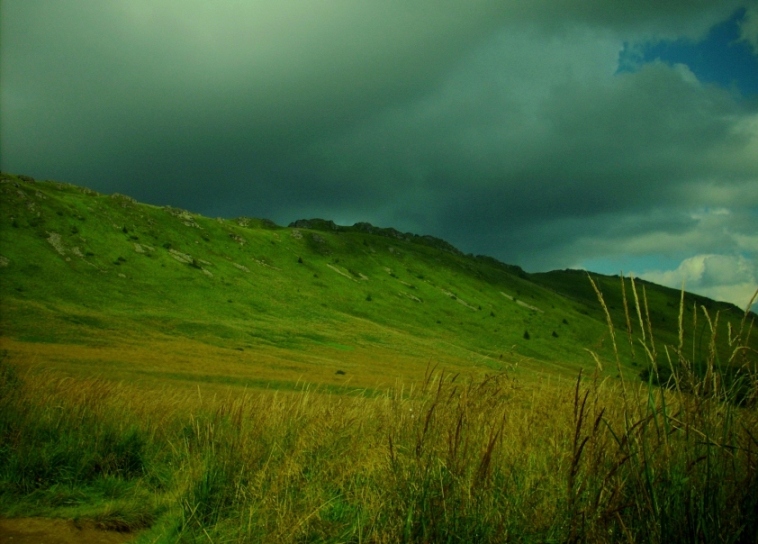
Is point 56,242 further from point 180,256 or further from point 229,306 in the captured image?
point 229,306

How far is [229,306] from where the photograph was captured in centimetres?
6862

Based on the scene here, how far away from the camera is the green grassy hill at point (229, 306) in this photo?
1683 inches

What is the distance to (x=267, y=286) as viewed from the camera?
263 feet

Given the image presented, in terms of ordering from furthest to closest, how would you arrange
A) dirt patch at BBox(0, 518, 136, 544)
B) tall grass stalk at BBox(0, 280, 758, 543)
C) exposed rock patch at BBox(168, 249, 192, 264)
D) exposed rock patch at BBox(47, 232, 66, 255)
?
Result: exposed rock patch at BBox(168, 249, 192, 264) → exposed rock patch at BBox(47, 232, 66, 255) → dirt patch at BBox(0, 518, 136, 544) → tall grass stalk at BBox(0, 280, 758, 543)

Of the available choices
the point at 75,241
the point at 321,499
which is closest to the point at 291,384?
the point at 321,499

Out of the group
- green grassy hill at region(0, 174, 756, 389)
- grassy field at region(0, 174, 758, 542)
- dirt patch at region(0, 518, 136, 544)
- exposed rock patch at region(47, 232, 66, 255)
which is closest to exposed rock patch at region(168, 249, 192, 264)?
green grassy hill at region(0, 174, 756, 389)

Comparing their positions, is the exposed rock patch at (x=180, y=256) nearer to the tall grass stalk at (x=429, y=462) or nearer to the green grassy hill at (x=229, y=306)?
the green grassy hill at (x=229, y=306)

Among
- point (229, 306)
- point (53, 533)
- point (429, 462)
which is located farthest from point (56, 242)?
point (429, 462)

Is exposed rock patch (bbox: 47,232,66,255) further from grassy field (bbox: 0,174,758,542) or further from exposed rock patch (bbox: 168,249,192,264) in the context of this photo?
grassy field (bbox: 0,174,758,542)

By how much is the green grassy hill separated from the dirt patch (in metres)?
15.6

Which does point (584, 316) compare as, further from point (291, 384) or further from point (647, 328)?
point (647, 328)

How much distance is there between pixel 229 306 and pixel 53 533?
6427 centimetres

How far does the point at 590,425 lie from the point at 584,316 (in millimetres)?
133921

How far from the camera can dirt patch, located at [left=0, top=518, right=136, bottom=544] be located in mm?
6206
